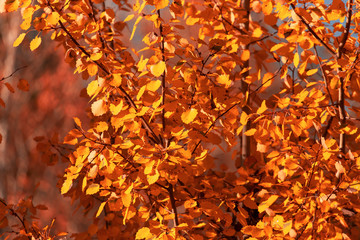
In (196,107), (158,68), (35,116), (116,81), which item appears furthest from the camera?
(35,116)

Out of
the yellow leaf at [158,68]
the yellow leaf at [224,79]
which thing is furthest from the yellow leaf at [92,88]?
the yellow leaf at [224,79]

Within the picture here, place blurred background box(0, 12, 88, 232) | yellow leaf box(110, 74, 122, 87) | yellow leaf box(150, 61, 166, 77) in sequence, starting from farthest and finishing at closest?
blurred background box(0, 12, 88, 232)
yellow leaf box(110, 74, 122, 87)
yellow leaf box(150, 61, 166, 77)

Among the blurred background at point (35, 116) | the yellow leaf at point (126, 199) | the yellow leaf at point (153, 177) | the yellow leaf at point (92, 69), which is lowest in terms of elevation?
the blurred background at point (35, 116)

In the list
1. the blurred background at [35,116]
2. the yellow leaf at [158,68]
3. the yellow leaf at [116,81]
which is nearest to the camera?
the yellow leaf at [158,68]

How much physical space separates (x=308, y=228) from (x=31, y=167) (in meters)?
3.52

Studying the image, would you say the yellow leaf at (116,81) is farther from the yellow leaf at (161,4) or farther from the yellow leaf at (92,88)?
the yellow leaf at (161,4)

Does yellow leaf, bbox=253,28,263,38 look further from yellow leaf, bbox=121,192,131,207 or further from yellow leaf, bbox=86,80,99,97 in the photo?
yellow leaf, bbox=121,192,131,207

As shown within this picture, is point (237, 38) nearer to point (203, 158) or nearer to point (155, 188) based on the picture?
point (203, 158)

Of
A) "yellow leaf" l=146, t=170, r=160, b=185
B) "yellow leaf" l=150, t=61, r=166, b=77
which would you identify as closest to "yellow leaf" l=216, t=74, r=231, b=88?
"yellow leaf" l=150, t=61, r=166, b=77

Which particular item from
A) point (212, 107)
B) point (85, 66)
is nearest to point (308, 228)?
point (212, 107)

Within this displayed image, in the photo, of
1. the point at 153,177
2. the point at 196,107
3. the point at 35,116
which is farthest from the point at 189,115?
the point at 35,116

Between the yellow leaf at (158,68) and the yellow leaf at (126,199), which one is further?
the yellow leaf at (126,199)

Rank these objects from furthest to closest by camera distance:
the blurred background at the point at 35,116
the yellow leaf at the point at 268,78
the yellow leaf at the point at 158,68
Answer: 1. the blurred background at the point at 35,116
2. the yellow leaf at the point at 268,78
3. the yellow leaf at the point at 158,68

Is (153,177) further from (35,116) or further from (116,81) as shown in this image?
(35,116)
